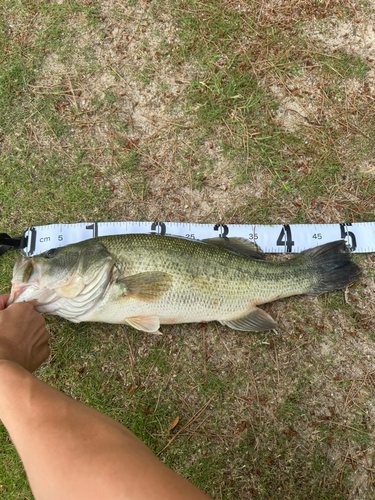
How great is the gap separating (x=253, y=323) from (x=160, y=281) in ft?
3.62

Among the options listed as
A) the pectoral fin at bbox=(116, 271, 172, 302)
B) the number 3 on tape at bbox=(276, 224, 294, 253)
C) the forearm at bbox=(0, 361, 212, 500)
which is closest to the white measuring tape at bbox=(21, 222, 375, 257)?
the number 3 on tape at bbox=(276, 224, 294, 253)

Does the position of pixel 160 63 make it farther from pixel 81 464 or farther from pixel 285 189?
pixel 81 464

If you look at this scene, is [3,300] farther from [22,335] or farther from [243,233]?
[243,233]

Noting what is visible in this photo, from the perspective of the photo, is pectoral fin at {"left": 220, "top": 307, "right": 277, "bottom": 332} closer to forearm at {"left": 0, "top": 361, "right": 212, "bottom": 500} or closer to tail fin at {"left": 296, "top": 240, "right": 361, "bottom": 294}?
tail fin at {"left": 296, "top": 240, "right": 361, "bottom": 294}

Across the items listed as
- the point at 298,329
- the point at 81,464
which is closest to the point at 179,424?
the point at 298,329

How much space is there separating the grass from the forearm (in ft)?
4.86

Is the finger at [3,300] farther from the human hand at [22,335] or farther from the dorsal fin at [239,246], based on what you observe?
the dorsal fin at [239,246]

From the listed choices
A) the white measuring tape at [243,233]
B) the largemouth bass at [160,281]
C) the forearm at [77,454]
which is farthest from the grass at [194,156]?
the forearm at [77,454]

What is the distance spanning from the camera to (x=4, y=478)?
11.1 ft

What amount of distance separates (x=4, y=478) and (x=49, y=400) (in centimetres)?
217

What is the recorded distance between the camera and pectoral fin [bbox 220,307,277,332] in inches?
132

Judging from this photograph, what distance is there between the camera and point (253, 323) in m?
3.38

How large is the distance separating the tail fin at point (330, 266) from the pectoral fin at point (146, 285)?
1452mm

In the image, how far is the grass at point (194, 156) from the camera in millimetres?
3490
